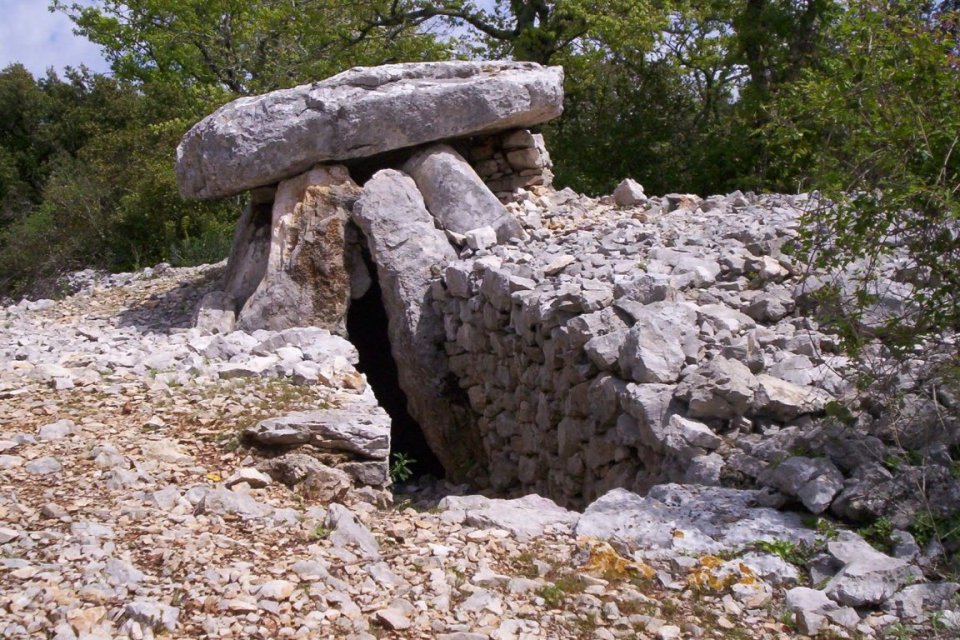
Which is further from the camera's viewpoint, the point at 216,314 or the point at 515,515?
the point at 216,314

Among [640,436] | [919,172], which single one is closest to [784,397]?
[640,436]

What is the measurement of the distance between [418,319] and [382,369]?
155 cm

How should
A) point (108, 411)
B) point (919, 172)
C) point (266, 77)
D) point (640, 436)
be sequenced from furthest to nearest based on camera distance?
1. point (266, 77)
2. point (108, 411)
3. point (640, 436)
4. point (919, 172)

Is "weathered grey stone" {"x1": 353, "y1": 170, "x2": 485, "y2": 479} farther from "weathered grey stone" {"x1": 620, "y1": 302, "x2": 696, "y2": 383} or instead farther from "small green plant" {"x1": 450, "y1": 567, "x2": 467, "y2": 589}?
"small green plant" {"x1": 450, "y1": 567, "x2": 467, "y2": 589}

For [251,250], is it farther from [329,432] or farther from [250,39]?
[250,39]

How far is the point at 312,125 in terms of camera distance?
28.8ft

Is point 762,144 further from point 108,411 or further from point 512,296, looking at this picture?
point 108,411

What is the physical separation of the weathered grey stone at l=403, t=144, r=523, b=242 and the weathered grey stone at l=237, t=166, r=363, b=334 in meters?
0.64

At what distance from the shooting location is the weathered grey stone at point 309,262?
330 inches

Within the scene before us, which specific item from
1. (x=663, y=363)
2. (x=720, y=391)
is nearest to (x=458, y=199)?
(x=663, y=363)

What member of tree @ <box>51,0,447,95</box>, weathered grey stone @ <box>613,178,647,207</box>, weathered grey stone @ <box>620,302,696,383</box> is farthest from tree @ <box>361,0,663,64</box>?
weathered grey stone @ <box>620,302,696,383</box>

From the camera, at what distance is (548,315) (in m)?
6.62

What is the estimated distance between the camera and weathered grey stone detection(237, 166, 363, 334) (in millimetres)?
8383

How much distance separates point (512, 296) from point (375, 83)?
2.80m
